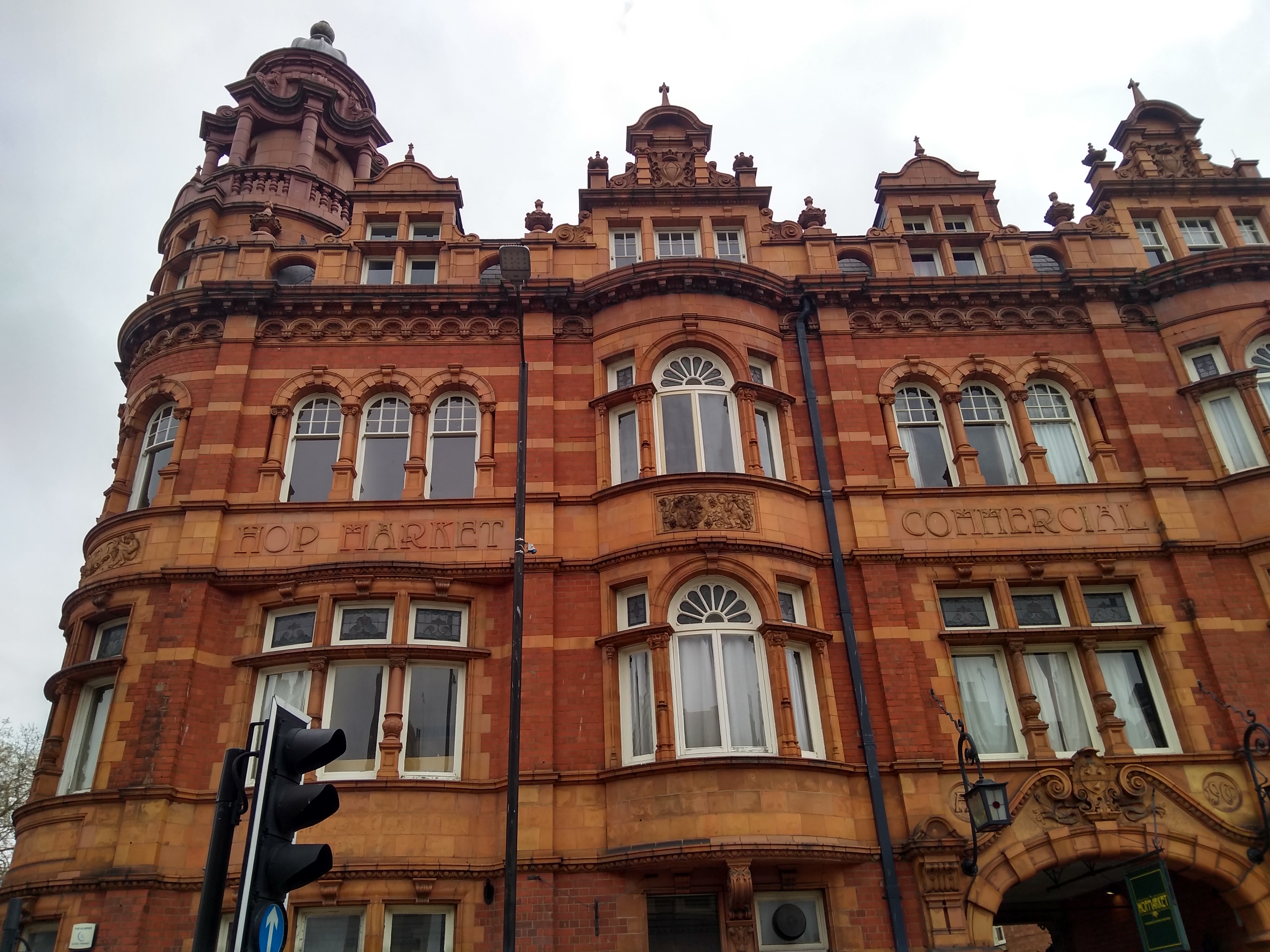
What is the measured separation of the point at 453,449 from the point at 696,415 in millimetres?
4743

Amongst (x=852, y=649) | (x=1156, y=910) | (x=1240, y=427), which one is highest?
(x=1240, y=427)

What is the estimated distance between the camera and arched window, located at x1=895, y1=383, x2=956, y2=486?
1850 cm

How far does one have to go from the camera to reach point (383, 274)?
20766 millimetres

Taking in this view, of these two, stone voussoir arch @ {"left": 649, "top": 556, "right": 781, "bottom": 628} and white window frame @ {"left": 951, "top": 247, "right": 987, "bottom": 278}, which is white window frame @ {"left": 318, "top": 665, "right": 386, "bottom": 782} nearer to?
stone voussoir arch @ {"left": 649, "top": 556, "right": 781, "bottom": 628}

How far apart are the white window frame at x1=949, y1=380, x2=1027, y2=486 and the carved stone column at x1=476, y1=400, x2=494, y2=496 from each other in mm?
8843

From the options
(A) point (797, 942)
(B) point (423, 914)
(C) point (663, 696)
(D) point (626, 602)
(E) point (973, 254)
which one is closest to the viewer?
(A) point (797, 942)

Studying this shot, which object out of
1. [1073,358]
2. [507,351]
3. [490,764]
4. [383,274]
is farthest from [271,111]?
[1073,358]

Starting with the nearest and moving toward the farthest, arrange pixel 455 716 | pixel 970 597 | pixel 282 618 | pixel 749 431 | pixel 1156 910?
1. pixel 1156 910
2. pixel 455 716
3. pixel 282 618
4. pixel 970 597
5. pixel 749 431

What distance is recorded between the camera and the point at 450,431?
18.6 meters

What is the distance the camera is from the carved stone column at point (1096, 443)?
18.3 metres

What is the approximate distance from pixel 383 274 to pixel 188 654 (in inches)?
357

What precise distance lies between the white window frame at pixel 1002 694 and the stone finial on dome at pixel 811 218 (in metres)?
9.60

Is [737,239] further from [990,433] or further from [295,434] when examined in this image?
[295,434]

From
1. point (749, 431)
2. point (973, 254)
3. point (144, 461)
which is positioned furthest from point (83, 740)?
point (973, 254)
